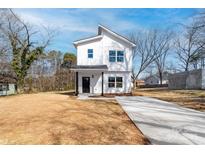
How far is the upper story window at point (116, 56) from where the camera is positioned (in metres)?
22.3

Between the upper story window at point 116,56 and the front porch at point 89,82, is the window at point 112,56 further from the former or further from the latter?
the front porch at point 89,82

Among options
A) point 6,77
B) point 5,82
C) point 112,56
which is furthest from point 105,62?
point 5,82

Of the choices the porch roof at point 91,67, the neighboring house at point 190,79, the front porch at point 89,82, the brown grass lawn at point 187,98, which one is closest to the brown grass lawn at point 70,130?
the brown grass lawn at point 187,98

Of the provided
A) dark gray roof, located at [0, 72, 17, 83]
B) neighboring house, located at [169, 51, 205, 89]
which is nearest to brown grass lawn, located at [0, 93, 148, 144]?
neighboring house, located at [169, 51, 205, 89]

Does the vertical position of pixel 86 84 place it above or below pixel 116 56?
below

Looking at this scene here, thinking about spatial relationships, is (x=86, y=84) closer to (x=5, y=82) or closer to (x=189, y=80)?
(x=5, y=82)

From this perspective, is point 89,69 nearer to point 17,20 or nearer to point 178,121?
point 178,121

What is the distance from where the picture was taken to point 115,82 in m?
22.3

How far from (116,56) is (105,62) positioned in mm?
1213

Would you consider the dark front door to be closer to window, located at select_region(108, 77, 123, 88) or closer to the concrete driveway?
window, located at select_region(108, 77, 123, 88)

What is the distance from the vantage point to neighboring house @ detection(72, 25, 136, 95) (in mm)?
21844

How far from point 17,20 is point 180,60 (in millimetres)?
36243
